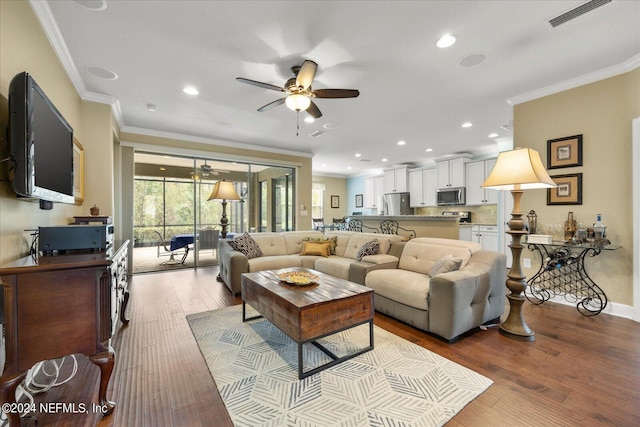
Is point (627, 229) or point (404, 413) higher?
point (627, 229)

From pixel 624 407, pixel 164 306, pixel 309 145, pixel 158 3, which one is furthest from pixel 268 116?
pixel 624 407

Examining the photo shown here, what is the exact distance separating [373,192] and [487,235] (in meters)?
3.90

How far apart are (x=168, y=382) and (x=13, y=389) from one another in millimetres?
770

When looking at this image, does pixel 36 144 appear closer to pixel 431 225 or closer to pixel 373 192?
pixel 431 225

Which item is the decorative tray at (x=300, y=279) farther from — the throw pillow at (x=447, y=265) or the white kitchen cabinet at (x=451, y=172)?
the white kitchen cabinet at (x=451, y=172)

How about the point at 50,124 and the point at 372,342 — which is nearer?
the point at 50,124

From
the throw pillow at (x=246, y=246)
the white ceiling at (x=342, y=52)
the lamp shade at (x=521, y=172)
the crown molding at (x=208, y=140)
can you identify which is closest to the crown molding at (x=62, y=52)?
the white ceiling at (x=342, y=52)

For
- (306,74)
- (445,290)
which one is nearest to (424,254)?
(445,290)

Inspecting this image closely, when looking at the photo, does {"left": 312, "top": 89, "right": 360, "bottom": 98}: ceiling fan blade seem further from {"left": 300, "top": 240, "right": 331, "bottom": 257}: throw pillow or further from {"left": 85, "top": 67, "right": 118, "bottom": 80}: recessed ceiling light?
{"left": 300, "top": 240, "right": 331, "bottom": 257}: throw pillow

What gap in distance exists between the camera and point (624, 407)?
62.2 inches

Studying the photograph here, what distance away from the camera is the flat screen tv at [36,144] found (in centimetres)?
149

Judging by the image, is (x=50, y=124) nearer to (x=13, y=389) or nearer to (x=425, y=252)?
(x=13, y=389)

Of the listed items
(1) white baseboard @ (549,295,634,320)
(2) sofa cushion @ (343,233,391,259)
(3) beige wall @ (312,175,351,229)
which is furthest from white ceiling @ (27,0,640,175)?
(3) beige wall @ (312,175,351,229)

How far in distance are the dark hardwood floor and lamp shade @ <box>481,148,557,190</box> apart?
1.41 metres
